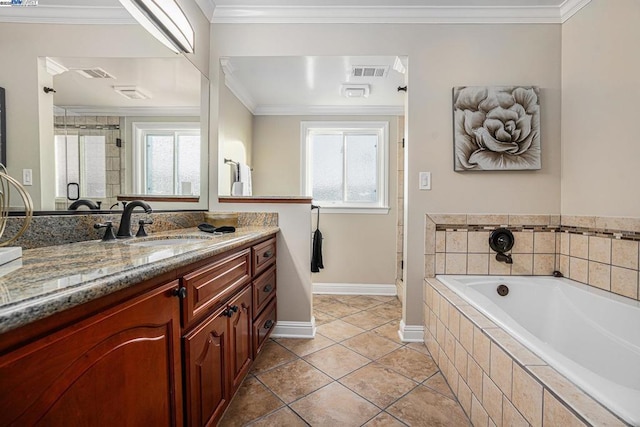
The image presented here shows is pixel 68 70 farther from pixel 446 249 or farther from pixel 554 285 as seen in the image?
pixel 554 285

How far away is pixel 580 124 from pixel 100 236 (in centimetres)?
280

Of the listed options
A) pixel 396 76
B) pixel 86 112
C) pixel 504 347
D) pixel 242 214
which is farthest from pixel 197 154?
pixel 504 347

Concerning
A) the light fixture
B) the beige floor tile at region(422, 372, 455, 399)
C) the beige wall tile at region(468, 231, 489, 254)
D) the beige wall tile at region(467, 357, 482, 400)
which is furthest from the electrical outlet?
the beige wall tile at region(468, 231, 489, 254)

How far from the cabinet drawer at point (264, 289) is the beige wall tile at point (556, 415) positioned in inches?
52.4

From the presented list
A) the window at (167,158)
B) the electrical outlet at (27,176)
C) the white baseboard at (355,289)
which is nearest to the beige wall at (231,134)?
the window at (167,158)

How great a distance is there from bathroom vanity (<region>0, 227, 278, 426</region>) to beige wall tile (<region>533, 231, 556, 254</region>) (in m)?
2.06

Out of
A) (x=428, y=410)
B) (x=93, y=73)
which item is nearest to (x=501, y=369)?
(x=428, y=410)

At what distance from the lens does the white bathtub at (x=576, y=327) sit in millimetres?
846

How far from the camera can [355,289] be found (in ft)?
11.2

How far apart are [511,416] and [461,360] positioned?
443mm

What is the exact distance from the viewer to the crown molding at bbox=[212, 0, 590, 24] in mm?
2078

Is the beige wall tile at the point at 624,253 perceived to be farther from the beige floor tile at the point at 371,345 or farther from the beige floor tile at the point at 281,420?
the beige floor tile at the point at 281,420

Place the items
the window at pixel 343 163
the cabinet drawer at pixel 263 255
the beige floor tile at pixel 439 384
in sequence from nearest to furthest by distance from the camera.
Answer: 1. the beige floor tile at pixel 439 384
2. the cabinet drawer at pixel 263 255
3. the window at pixel 343 163

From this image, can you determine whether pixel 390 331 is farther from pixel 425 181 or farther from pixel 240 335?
pixel 240 335
